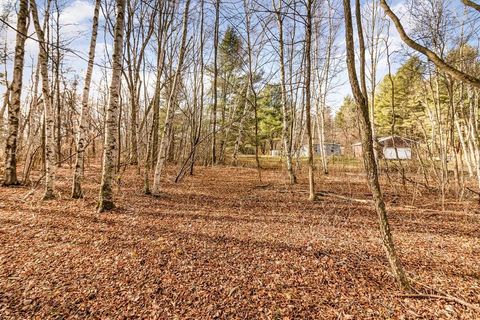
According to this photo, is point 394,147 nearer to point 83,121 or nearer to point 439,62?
point 439,62

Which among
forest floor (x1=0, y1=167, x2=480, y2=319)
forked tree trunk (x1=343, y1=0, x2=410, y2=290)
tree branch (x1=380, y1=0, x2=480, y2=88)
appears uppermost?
tree branch (x1=380, y1=0, x2=480, y2=88)

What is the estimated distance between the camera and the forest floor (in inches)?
88.0

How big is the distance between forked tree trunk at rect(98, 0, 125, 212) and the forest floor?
384mm

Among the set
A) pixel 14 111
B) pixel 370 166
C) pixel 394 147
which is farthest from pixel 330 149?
pixel 14 111

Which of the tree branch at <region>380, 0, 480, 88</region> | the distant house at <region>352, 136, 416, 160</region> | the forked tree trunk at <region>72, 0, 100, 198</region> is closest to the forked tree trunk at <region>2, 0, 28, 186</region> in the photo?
the forked tree trunk at <region>72, 0, 100, 198</region>

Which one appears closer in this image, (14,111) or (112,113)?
(112,113)

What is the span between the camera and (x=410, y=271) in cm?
289

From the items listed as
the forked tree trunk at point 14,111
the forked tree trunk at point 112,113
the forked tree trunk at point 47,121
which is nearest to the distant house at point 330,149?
the forked tree trunk at point 112,113

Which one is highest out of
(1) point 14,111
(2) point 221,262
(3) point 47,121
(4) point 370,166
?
(1) point 14,111

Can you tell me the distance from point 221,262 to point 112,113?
3.68 meters

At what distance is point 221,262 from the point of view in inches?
120

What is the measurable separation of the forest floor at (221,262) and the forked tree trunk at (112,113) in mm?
384

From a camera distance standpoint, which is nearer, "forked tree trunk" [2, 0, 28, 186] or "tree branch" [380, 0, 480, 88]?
"tree branch" [380, 0, 480, 88]

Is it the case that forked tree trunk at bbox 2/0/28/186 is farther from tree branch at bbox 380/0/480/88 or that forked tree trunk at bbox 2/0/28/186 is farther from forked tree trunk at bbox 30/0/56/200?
tree branch at bbox 380/0/480/88
